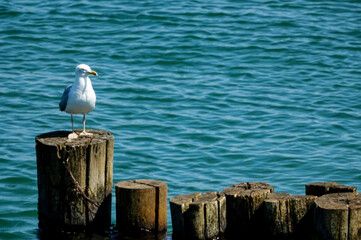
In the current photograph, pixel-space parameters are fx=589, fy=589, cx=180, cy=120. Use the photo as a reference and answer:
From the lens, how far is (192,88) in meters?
13.2

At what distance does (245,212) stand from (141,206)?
1021mm

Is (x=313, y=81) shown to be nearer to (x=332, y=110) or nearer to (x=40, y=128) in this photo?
(x=332, y=110)

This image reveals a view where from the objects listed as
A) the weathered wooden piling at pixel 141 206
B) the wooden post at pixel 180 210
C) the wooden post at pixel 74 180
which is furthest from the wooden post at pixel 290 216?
the wooden post at pixel 74 180

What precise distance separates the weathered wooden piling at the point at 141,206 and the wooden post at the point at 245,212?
0.68m

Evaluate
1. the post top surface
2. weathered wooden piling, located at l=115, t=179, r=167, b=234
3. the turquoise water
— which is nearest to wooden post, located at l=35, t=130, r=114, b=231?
the post top surface

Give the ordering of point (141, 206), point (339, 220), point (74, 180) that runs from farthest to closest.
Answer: point (141, 206) → point (74, 180) → point (339, 220)

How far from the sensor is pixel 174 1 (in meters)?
19.4

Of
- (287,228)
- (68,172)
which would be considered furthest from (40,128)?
(287,228)

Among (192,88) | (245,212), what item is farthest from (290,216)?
(192,88)

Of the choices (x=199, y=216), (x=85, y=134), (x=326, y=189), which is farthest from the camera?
(x=85, y=134)

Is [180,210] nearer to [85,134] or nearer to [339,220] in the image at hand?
[85,134]

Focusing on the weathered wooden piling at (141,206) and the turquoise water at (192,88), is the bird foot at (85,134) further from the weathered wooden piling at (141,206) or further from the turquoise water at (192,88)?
the turquoise water at (192,88)

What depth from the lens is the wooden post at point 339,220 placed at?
203 inches

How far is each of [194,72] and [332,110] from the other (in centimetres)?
Answer: 361
